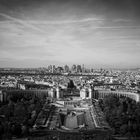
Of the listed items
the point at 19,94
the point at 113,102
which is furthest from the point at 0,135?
the point at 19,94

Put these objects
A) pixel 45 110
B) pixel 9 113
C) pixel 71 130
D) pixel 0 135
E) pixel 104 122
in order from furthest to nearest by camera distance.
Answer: pixel 45 110, pixel 9 113, pixel 104 122, pixel 71 130, pixel 0 135

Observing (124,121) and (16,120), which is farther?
(16,120)

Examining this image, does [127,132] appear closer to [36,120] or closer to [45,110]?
[36,120]

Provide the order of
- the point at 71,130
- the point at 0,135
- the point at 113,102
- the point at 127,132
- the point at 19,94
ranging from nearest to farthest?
the point at 0,135 → the point at 127,132 → the point at 71,130 → the point at 113,102 → the point at 19,94

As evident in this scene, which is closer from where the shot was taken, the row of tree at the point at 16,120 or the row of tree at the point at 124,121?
the row of tree at the point at 16,120

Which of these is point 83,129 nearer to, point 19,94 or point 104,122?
point 104,122

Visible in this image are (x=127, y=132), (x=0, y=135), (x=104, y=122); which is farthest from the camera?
(x=104, y=122)

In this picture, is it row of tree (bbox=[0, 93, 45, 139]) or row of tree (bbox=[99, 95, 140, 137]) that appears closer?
row of tree (bbox=[0, 93, 45, 139])

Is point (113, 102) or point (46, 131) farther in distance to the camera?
point (113, 102)

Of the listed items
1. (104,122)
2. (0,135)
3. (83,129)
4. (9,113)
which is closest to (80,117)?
(104,122)
